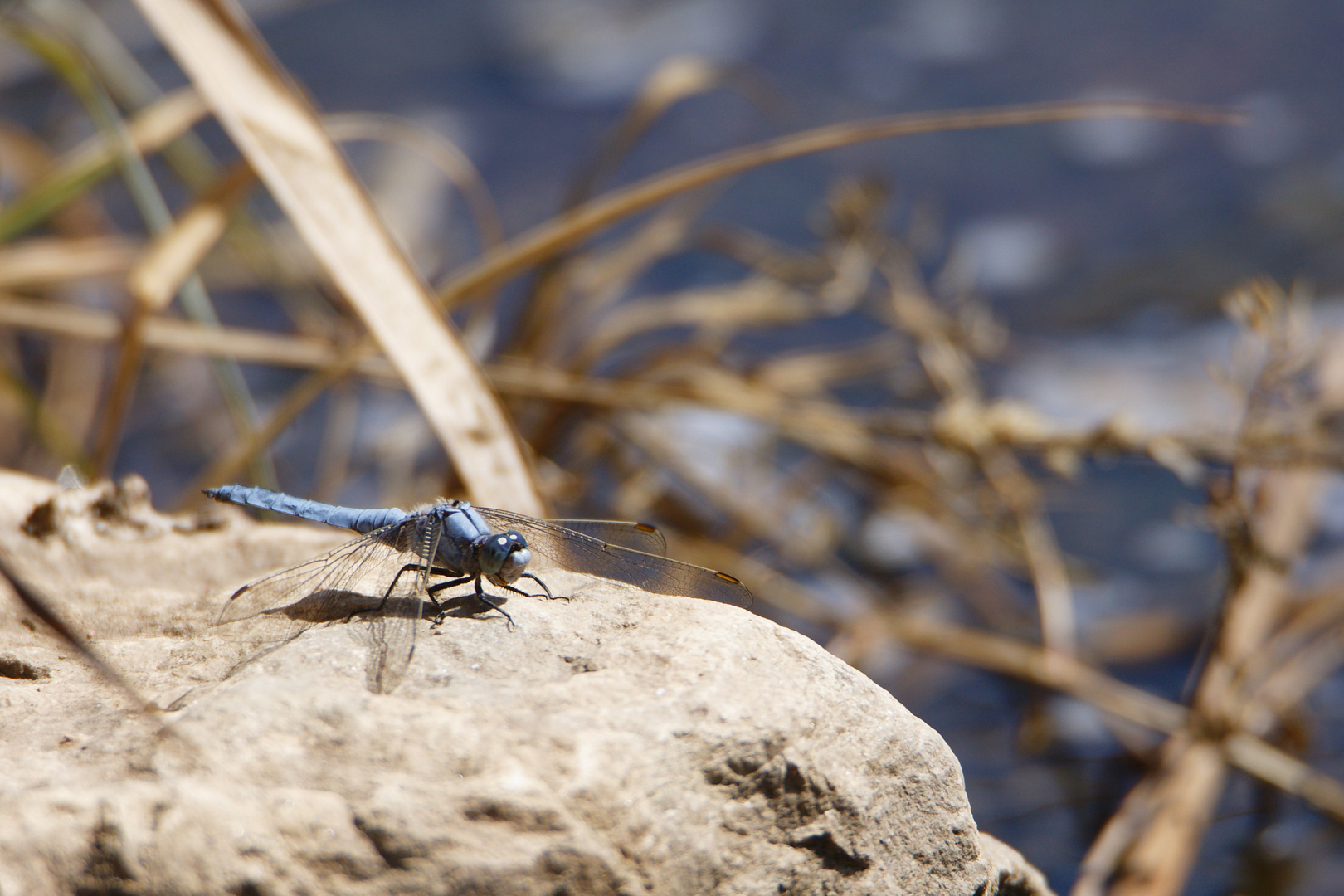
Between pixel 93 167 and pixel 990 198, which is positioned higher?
pixel 990 198

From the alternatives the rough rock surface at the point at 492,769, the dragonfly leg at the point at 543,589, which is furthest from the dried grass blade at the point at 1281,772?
the dragonfly leg at the point at 543,589

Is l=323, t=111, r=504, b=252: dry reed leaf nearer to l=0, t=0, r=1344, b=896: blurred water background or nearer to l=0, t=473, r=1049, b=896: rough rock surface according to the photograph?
l=0, t=0, r=1344, b=896: blurred water background

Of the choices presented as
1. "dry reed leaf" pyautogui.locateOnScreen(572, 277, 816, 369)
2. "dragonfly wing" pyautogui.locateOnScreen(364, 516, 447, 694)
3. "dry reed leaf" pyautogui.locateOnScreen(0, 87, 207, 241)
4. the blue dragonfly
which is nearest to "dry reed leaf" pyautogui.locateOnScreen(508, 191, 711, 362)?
"dry reed leaf" pyautogui.locateOnScreen(572, 277, 816, 369)

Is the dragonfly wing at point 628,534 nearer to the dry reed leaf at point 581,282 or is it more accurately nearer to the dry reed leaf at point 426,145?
the dry reed leaf at point 426,145

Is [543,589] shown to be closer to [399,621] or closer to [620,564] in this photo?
[620,564]

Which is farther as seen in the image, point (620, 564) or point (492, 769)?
point (620, 564)

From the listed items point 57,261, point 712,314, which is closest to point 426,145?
point 712,314

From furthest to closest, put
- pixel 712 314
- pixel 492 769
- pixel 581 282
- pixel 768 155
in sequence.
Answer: pixel 581 282
pixel 712 314
pixel 768 155
pixel 492 769
